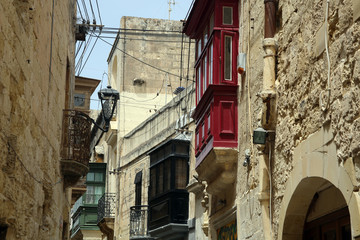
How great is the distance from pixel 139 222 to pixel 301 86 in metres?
13.3

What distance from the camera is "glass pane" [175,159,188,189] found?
18.2 meters

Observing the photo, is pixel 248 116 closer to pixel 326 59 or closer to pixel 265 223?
pixel 265 223

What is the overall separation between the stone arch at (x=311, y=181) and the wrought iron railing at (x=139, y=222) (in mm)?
12165

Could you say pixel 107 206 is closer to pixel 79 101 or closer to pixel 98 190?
pixel 98 190

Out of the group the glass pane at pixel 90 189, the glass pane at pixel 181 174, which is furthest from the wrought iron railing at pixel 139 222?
the glass pane at pixel 90 189

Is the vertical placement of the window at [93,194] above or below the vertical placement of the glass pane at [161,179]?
above

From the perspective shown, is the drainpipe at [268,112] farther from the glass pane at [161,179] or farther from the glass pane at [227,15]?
the glass pane at [161,179]

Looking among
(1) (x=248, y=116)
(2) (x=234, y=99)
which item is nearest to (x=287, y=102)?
(1) (x=248, y=116)

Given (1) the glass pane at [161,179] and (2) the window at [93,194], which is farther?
(2) the window at [93,194]

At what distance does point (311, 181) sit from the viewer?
24.3ft

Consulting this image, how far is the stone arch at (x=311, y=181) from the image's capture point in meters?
6.02

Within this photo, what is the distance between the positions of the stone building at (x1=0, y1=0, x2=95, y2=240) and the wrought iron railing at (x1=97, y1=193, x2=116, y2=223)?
11.8m

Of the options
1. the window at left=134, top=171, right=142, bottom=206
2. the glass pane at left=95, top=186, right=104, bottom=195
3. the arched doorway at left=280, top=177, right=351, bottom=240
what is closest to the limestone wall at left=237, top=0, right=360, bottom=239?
the arched doorway at left=280, top=177, right=351, bottom=240

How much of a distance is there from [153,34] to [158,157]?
9235mm
